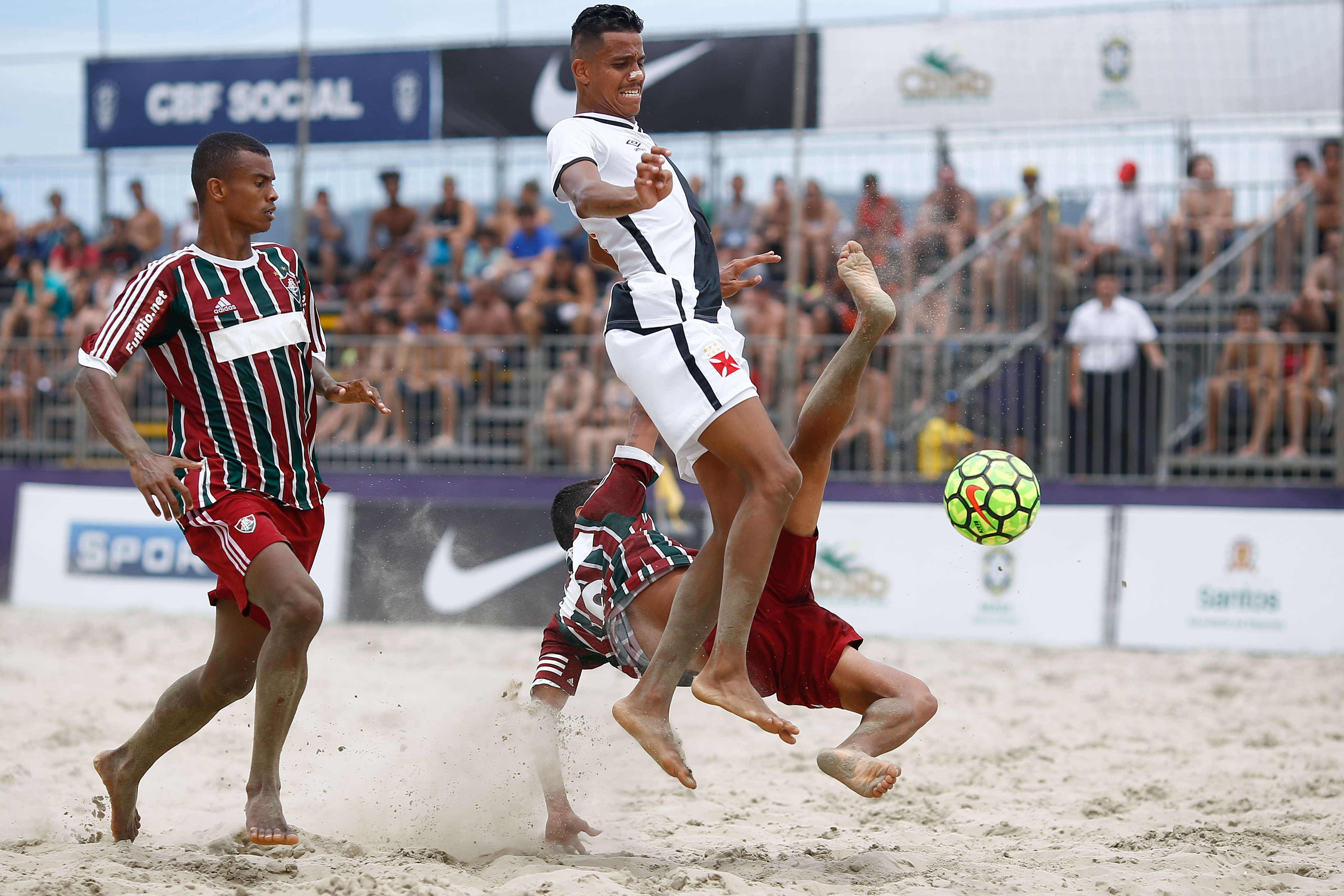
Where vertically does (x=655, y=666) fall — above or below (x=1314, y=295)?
below

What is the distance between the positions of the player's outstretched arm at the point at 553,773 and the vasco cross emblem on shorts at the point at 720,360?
1262 mm

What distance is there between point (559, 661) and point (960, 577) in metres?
5.03

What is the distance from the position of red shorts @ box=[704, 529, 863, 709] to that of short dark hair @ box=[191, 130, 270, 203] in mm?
2064

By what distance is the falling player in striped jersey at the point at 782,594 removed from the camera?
3850mm

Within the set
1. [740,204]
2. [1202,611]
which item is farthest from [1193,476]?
[740,204]

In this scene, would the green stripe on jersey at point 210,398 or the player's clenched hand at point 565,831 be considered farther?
the player's clenched hand at point 565,831

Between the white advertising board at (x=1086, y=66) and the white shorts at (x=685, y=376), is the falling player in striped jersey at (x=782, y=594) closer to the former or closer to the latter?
the white shorts at (x=685, y=376)

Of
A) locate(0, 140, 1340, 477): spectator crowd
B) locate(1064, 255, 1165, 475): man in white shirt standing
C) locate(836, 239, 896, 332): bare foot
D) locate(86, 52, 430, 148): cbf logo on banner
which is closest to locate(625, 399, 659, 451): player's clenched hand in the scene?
locate(836, 239, 896, 332): bare foot

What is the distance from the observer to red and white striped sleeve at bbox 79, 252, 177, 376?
3.77m

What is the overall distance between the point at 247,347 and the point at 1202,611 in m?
6.68

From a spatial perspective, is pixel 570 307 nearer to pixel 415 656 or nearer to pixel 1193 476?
pixel 415 656

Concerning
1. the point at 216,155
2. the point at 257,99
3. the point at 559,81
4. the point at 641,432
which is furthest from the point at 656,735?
the point at 257,99

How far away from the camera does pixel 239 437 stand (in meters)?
3.93

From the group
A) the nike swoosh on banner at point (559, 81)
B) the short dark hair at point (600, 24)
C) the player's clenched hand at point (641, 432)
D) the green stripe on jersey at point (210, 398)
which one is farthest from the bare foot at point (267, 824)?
the nike swoosh on banner at point (559, 81)
